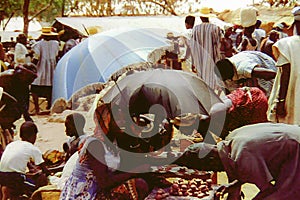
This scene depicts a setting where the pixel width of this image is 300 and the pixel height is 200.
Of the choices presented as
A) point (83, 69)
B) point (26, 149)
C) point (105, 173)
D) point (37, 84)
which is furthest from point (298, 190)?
point (37, 84)

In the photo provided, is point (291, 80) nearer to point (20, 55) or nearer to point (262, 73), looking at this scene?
point (262, 73)

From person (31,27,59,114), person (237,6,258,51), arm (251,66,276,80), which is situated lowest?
person (31,27,59,114)

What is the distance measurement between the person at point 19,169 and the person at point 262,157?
2142 millimetres

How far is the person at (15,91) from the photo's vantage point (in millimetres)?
6473

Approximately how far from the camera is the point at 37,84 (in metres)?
10.7

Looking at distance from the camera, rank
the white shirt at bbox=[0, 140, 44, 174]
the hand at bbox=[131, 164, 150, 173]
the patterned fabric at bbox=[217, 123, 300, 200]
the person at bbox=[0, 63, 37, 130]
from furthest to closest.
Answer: the person at bbox=[0, 63, 37, 130] → the white shirt at bbox=[0, 140, 44, 174] → the hand at bbox=[131, 164, 150, 173] → the patterned fabric at bbox=[217, 123, 300, 200]

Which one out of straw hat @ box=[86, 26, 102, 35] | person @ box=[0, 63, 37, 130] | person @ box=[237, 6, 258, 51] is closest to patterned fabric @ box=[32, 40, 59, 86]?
person @ box=[0, 63, 37, 130]

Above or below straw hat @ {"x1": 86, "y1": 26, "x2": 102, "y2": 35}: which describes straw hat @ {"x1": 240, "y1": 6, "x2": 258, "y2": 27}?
above

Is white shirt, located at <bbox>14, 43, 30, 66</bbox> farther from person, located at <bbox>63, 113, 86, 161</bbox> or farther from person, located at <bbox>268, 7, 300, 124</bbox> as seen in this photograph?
person, located at <bbox>268, 7, 300, 124</bbox>

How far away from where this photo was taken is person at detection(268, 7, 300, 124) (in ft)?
15.2

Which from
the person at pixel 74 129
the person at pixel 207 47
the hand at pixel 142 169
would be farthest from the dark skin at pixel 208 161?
the person at pixel 207 47

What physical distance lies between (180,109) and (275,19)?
11.7 meters

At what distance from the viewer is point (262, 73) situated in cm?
511

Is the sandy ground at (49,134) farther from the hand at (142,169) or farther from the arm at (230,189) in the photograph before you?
the arm at (230,189)
